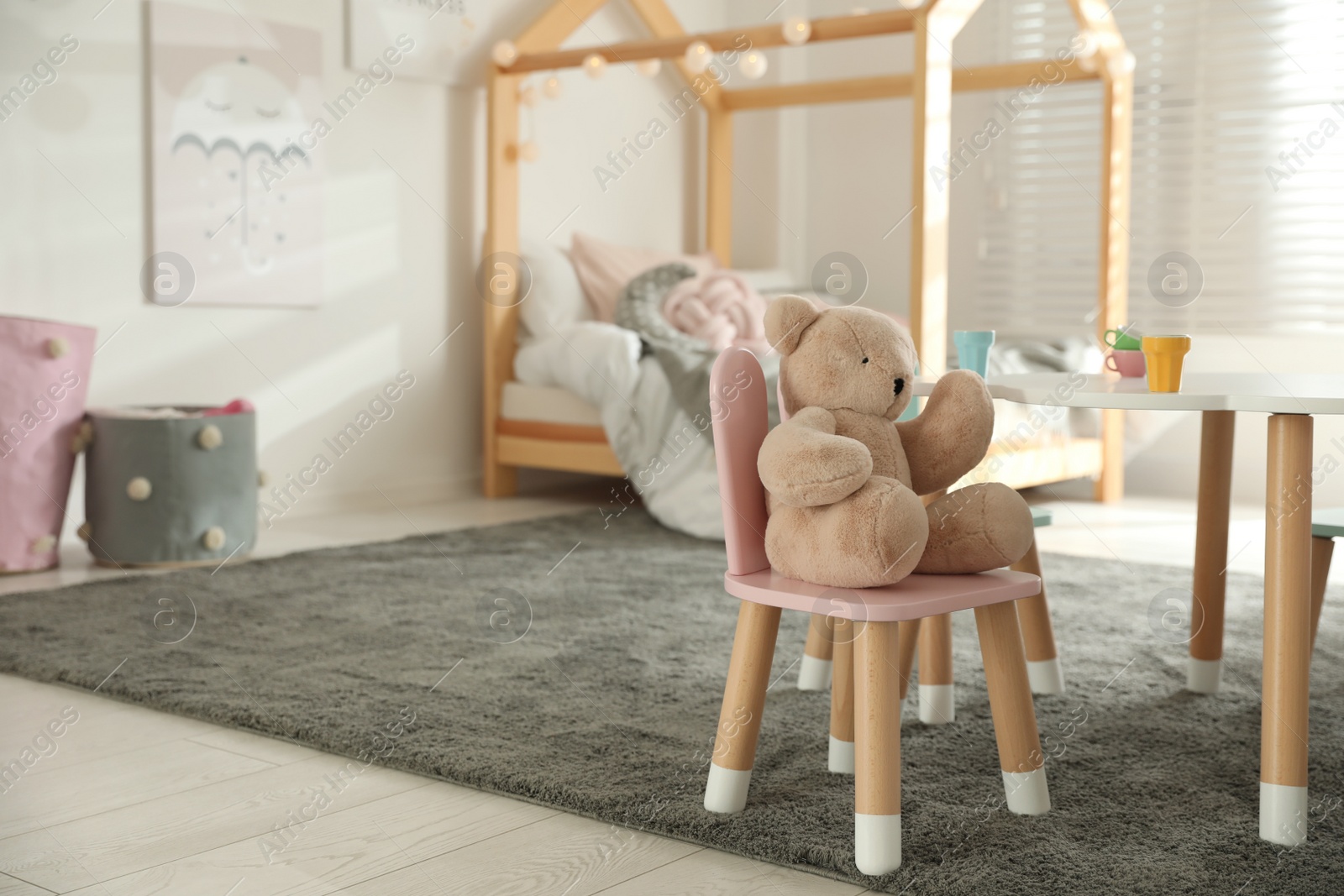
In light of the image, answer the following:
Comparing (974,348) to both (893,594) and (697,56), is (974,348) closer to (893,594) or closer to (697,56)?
(893,594)

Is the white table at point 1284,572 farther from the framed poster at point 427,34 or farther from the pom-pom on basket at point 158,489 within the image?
the framed poster at point 427,34

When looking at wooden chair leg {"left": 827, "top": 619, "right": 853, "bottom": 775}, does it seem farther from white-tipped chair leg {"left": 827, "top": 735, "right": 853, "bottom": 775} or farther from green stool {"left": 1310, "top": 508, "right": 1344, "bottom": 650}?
green stool {"left": 1310, "top": 508, "right": 1344, "bottom": 650}

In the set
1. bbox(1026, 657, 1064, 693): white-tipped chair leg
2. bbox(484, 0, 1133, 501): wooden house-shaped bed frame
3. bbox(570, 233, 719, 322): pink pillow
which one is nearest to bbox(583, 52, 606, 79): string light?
bbox(484, 0, 1133, 501): wooden house-shaped bed frame

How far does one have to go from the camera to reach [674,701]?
201 cm

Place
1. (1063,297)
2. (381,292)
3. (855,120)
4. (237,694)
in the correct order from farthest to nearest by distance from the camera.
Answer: (855,120)
(1063,297)
(381,292)
(237,694)

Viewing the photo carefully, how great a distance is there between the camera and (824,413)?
1.45 metres

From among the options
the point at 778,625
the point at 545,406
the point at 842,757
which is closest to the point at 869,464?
the point at 778,625

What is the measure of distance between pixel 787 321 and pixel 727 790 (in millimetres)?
544

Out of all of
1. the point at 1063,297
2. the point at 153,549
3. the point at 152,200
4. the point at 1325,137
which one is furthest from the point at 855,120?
the point at 153,549

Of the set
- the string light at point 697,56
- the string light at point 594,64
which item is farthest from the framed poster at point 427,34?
the string light at point 697,56

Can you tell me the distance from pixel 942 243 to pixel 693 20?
2.28 meters

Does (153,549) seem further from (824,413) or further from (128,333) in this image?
(824,413)

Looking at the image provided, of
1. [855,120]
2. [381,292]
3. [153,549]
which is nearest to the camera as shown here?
[153,549]

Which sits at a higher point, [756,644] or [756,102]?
[756,102]
